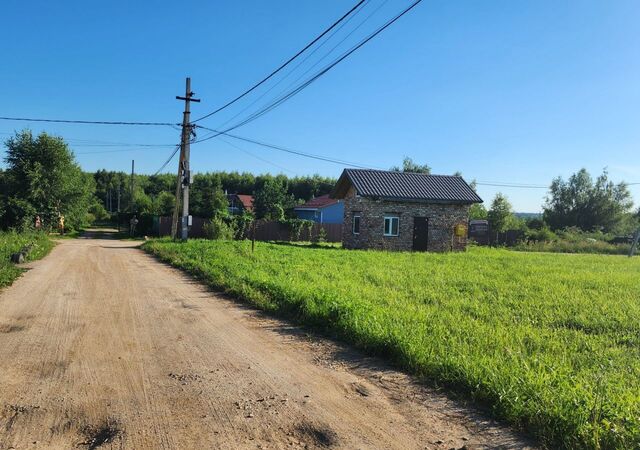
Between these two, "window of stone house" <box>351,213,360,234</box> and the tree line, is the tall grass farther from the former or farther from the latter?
"window of stone house" <box>351,213,360,234</box>

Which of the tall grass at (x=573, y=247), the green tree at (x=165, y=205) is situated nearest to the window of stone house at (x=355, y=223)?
the tall grass at (x=573, y=247)

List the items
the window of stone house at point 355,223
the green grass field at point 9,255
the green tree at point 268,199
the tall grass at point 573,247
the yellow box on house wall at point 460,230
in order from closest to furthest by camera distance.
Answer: the green grass field at point 9,255, the window of stone house at point 355,223, the yellow box on house wall at point 460,230, the tall grass at point 573,247, the green tree at point 268,199

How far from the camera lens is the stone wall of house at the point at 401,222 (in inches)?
1096

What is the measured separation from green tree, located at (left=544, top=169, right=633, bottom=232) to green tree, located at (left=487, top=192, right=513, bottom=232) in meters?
11.8

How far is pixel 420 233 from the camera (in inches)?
1131

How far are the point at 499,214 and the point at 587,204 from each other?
1936 cm

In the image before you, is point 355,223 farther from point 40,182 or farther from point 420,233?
point 40,182

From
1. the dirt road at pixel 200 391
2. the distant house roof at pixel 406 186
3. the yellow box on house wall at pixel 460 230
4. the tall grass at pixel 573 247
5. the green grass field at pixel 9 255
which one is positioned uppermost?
the distant house roof at pixel 406 186

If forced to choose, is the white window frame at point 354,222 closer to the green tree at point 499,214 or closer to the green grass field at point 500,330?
the green grass field at point 500,330

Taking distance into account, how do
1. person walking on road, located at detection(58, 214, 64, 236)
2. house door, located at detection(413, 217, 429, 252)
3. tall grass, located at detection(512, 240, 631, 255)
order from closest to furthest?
1. house door, located at detection(413, 217, 429, 252)
2. person walking on road, located at detection(58, 214, 64, 236)
3. tall grass, located at detection(512, 240, 631, 255)

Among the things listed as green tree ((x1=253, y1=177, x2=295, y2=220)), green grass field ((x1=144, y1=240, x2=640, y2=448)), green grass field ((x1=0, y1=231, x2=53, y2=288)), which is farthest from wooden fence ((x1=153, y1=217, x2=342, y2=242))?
green tree ((x1=253, y1=177, x2=295, y2=220))

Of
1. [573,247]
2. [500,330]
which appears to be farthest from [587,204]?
[500,330]

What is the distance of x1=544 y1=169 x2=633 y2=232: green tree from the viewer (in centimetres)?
6284

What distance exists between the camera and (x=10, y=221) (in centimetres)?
2997
